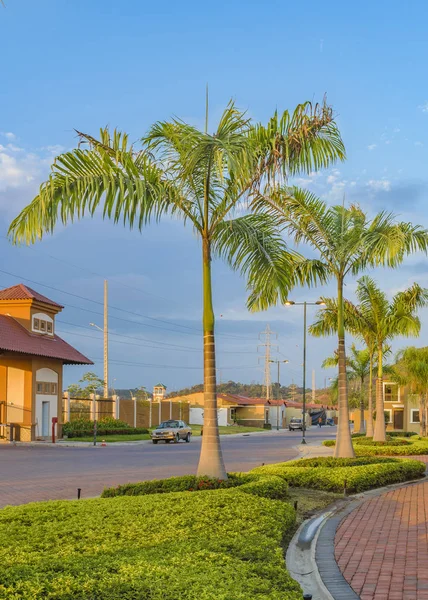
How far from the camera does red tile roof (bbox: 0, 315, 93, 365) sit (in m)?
38.3

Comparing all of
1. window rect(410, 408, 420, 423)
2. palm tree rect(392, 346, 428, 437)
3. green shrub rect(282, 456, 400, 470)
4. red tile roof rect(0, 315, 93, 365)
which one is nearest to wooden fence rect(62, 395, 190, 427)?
red tile roof rect(0, 315, 93, 365)

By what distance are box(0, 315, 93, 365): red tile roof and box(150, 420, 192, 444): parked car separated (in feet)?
20.0

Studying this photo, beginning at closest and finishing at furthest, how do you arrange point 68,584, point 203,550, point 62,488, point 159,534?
point 68,584 < point 203,550 < point 159,534 < point 62,488

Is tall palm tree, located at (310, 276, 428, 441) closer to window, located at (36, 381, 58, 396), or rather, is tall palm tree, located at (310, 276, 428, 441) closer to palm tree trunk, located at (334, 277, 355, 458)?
palm tree trunk, located at (334, 277, 355, 458)

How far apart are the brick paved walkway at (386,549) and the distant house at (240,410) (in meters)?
71.1

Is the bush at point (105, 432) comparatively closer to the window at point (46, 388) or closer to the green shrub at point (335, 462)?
the window at point (46, 388)

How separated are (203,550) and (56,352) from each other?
37.0 m

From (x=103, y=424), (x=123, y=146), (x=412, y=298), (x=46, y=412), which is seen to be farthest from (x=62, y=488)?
(x=103, y=424)

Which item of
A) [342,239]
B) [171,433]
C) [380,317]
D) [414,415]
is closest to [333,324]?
[380,317]

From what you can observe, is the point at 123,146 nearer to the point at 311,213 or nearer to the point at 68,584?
the point at 311,213

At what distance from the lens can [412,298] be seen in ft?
101

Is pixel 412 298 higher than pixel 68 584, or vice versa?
pixel 412 298

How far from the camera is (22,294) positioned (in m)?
42.8

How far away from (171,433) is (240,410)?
52583mm
